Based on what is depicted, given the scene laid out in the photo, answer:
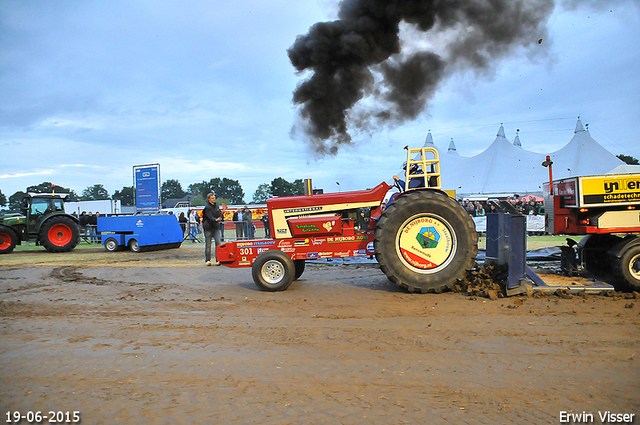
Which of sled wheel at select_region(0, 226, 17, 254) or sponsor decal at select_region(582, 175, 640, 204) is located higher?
sponsor decal at select_region(582, 175, 640, 204)

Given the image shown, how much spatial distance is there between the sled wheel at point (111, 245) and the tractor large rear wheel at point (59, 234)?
123 centimetres

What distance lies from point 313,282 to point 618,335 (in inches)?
173

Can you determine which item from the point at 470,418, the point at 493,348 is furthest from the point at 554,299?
the point at 470,418

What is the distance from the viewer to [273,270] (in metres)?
6.33

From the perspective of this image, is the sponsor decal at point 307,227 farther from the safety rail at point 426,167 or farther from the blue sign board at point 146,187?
the blue sign board at point 146,187

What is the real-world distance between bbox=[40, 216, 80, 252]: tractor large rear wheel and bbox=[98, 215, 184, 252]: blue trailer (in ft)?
3.75

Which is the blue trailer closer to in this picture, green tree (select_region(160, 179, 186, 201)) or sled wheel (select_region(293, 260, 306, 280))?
sled wheel (select_region(293, 260, 306, 280))

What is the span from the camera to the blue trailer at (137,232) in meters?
13.7

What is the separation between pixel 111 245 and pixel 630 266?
14.3 metres

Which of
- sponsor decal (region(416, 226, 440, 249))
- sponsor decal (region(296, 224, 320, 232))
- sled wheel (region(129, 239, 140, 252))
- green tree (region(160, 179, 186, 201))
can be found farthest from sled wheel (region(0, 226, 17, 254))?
green tree (region(160, 179, 186, 201))

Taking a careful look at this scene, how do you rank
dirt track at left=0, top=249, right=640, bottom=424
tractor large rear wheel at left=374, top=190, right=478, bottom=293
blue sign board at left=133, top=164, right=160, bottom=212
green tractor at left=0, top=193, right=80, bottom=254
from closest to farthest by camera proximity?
dirt track at left=0, top=249, right=640, bottom=424, tractor large rear wheel at left=374, top=190, right=478, bottom=293, green tractor at left=0, top=193, right=80, bottom=254, blue sign board at left=133, top=164, right=160, bottom=212

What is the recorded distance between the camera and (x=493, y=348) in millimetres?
3533

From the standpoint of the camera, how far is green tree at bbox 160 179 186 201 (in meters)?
89.2

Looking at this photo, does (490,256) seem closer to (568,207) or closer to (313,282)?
(568,207)
